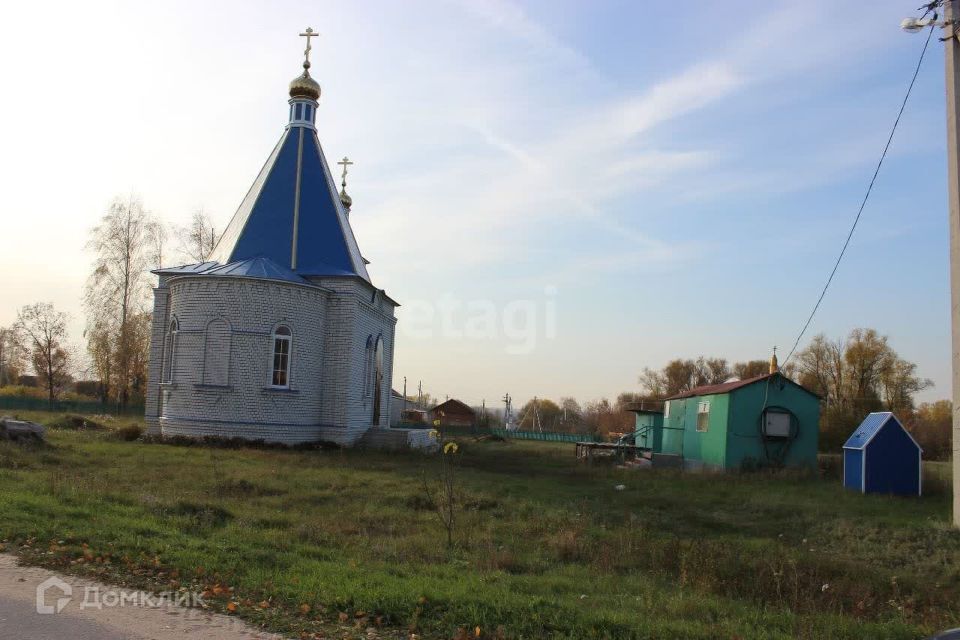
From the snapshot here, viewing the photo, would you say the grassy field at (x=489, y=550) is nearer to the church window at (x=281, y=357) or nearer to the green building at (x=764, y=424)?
the green building at (x=764, y=424)

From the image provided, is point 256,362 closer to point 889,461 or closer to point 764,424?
point 764,424

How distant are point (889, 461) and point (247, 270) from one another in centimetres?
1633

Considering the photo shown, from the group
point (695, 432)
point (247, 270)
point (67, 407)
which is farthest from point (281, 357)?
point (67, 407)

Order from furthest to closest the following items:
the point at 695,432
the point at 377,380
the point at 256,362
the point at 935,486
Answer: the point at 377,380 → the point at 695,432 → the point at 256,362 → the point at 935,486

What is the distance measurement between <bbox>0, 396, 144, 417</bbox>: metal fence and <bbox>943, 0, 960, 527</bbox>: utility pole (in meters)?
37.5

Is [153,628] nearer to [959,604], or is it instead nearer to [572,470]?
[959,604]

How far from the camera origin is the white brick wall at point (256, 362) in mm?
20297

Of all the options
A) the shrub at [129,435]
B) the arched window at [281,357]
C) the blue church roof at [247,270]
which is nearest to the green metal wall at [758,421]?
the arched window at [281,357]

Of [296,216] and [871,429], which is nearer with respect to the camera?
[871,429]

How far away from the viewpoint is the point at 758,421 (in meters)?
19.2

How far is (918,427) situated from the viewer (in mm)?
40062

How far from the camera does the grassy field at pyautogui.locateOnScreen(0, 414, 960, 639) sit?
557cm

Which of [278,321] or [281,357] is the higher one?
[278,321]

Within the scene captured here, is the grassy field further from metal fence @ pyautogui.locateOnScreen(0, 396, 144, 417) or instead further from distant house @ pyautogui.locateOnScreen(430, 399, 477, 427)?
distant house @ pyautogui.locateOnScreen(430, 399, 477, 427)
